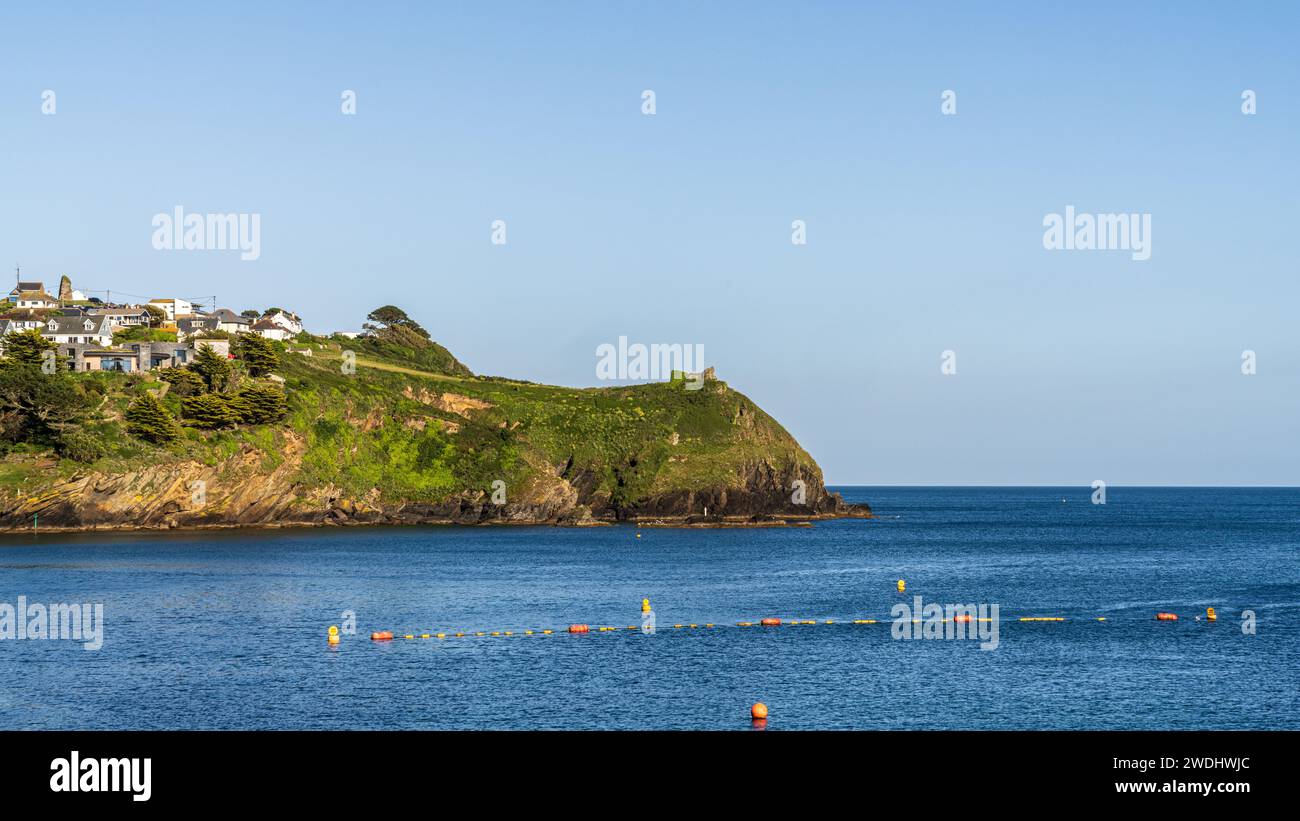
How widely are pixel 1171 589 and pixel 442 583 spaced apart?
65076 millimetres

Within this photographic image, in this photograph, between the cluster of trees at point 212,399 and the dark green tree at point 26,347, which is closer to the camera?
the cluster of trees at point 212,399

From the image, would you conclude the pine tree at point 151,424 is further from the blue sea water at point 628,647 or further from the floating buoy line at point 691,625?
the floating buoy line at point 691,625

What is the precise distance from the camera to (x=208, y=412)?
181 m

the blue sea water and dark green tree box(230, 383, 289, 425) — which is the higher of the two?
dark green tree box(230, 383, 289, 425)

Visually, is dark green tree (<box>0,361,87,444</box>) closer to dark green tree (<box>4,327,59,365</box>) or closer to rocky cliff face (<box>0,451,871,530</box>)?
rocky cliff face (<box>0,451,871,530</box>)

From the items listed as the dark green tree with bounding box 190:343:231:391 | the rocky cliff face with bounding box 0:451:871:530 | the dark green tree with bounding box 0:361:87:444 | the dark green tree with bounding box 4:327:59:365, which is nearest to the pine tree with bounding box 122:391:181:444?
the rocky cliff face with bounding box 0:451:871:530

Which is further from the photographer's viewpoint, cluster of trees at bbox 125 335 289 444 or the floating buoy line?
cluster of trees at bbox 125 335 289 444

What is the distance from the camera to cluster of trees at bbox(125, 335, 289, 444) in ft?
575

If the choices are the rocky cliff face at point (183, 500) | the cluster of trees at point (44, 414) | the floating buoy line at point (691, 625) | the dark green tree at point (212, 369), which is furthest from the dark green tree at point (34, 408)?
the floating buoy line at point (691, 625)

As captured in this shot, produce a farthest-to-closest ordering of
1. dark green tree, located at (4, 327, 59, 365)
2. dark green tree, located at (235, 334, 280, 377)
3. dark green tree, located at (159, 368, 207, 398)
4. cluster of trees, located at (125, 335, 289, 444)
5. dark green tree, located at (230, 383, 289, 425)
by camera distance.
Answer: dark green tree, located at (235, 334, 280, 377), dark green tree, located at (159, 368, 207, 398), dark green tree, located at (4, 327, 59, 365), dark green tree, located at (230, 383, 289, 425), cluster of trees, located at (125, 335, 289, 444)

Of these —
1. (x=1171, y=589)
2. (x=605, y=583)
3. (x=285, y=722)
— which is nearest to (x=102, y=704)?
(x=285, y=722)

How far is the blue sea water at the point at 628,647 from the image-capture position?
53.6 m

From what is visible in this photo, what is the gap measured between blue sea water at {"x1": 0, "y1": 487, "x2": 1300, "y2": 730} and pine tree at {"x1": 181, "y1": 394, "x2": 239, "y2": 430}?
43665mm
